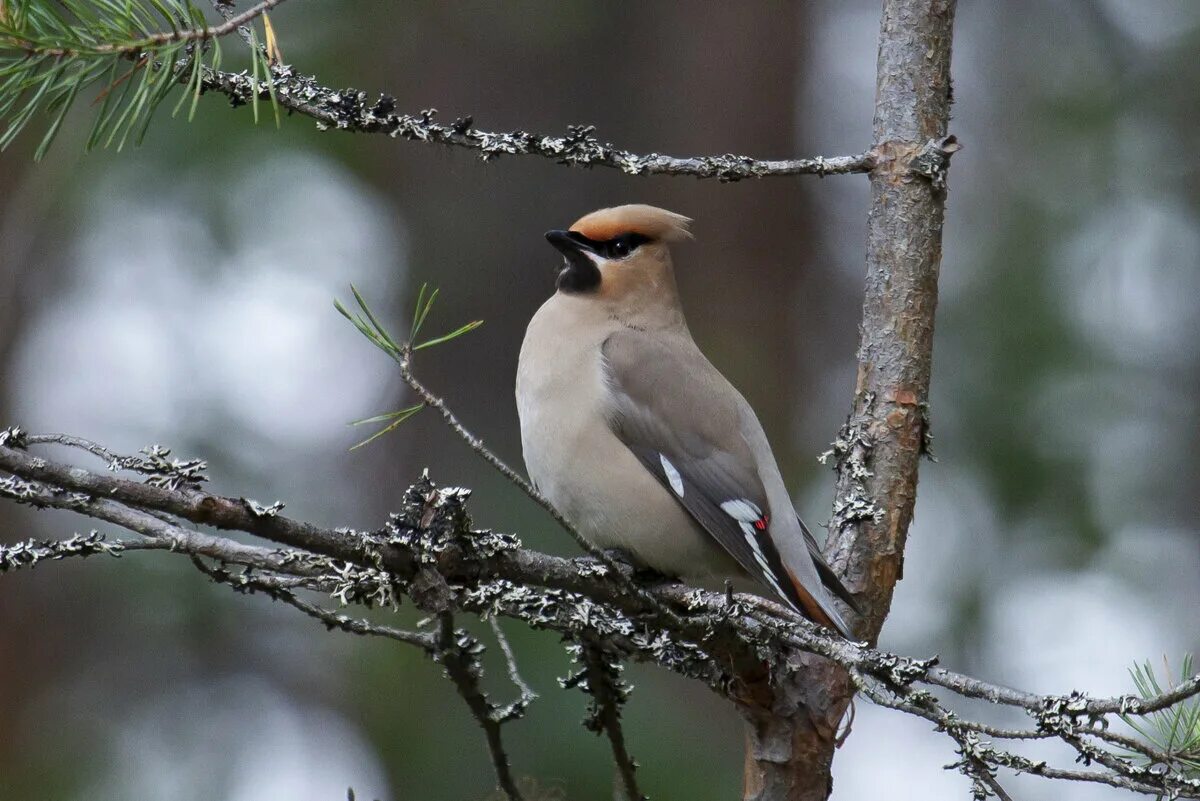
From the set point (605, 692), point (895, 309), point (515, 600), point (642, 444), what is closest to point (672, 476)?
point (642, 444)

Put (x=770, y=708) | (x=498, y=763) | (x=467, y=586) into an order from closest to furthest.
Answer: (x=467, y=586), (x=498, y=763), (x=770, y=708)

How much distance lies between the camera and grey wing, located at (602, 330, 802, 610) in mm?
3789

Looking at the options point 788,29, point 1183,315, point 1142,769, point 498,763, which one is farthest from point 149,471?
point 1183,315

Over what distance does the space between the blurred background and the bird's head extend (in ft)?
6.17

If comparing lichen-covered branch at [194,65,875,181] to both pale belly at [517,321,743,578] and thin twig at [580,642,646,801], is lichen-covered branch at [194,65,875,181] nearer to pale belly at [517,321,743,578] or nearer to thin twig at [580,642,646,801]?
pale belly at [517,321,743,578]

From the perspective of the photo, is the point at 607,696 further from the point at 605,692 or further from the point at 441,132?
the point at 441,132

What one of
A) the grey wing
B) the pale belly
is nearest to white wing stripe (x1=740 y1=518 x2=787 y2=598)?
the grey wing

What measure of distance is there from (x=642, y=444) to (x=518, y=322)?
253cm

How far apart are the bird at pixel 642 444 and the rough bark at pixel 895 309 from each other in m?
0.22

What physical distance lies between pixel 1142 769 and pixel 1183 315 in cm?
573

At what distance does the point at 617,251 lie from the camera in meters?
4.48

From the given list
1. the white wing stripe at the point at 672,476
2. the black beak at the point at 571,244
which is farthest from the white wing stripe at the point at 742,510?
the black beak at the point at 571,244

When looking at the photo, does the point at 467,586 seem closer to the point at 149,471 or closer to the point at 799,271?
the point at 149,471

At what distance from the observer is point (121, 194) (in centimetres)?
724
